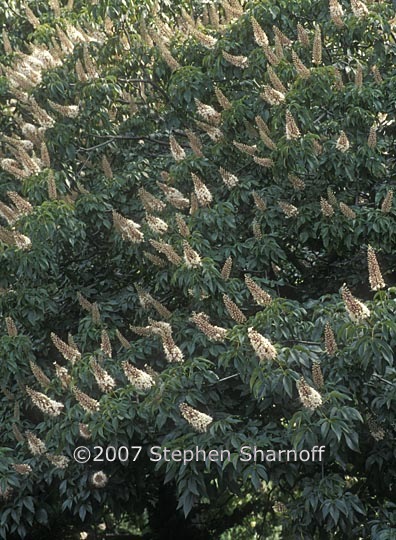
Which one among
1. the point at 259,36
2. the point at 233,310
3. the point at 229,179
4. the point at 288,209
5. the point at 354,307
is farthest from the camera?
the point at 259,36

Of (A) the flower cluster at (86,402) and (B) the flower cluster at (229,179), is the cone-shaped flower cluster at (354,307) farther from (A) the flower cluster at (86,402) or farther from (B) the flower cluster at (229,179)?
(B) the flower cluster at (229,179)

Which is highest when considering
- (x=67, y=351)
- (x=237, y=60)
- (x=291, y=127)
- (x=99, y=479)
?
(x=237, y=60)

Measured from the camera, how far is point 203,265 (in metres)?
5.69

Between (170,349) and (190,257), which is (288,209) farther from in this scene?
(170,349)

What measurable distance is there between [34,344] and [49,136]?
159cm

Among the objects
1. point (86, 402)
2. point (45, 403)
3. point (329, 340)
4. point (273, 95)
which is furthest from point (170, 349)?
point (273, 95)

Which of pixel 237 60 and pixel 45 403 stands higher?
pixel 237 60

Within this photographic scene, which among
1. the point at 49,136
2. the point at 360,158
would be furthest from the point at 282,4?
the point at 49,136

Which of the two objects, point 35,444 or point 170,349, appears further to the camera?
point 35,444

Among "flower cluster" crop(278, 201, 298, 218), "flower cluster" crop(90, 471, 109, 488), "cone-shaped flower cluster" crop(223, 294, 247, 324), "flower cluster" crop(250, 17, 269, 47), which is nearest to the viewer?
"cone-shaped flower cluster" crop(223, 294, 247, 324)

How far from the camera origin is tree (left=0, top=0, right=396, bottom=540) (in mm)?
5191

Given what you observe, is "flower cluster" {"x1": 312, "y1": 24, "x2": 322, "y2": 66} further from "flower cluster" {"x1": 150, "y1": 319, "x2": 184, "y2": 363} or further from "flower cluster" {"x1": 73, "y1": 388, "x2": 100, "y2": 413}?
"flower cluster" {"x1": 73, "y1": 388, "x2": 100, "y2": 413}

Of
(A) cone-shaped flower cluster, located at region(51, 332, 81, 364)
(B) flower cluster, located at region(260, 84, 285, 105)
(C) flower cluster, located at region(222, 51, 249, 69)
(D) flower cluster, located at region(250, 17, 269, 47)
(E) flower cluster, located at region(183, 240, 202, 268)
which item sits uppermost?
(D) flower cluster, located at region(250, 17, 269, 47)

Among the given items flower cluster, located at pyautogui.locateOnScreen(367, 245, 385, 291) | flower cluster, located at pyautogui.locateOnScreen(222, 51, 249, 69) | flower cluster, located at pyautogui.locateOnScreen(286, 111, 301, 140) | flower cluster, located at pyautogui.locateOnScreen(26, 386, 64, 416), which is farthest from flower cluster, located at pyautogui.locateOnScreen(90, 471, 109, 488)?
flower cluster, located at pyautogui.locateOnScreen(222, 51, 249, 69)
